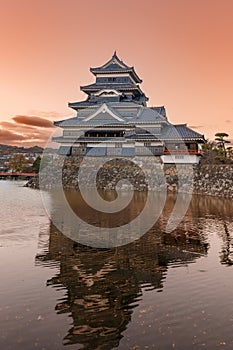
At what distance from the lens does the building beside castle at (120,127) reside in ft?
121

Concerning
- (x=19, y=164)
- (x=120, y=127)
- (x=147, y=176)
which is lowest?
(x=147, y=176)

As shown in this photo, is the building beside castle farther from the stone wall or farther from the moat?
the moat

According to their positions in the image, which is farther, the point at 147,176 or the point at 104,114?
the point at 104,114

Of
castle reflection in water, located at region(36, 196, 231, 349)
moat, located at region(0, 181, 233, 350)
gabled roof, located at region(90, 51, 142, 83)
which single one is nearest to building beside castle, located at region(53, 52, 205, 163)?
gabled roof, located at region(90, 51, 142, 83)

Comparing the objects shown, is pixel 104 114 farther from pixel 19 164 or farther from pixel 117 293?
pixel 19 164

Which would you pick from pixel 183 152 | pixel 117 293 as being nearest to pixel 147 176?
pixel 183 152

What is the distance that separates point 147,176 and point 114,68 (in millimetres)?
18404

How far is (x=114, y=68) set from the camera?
4650cm

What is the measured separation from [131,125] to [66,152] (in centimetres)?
934

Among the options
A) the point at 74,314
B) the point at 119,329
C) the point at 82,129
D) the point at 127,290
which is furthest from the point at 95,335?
the point at 82,129

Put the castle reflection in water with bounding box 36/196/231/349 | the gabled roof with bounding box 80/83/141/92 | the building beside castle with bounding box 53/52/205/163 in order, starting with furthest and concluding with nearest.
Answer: the gabled roof with bounding box 80/83/141/92
the building beside castle with bounding box 53/52/205/163
the castle reflection in water with bounding box 36/196/231/349

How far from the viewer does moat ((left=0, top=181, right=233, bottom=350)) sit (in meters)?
5.87

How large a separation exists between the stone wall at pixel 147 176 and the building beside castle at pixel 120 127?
1.23 meters

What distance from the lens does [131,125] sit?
39719 mm
